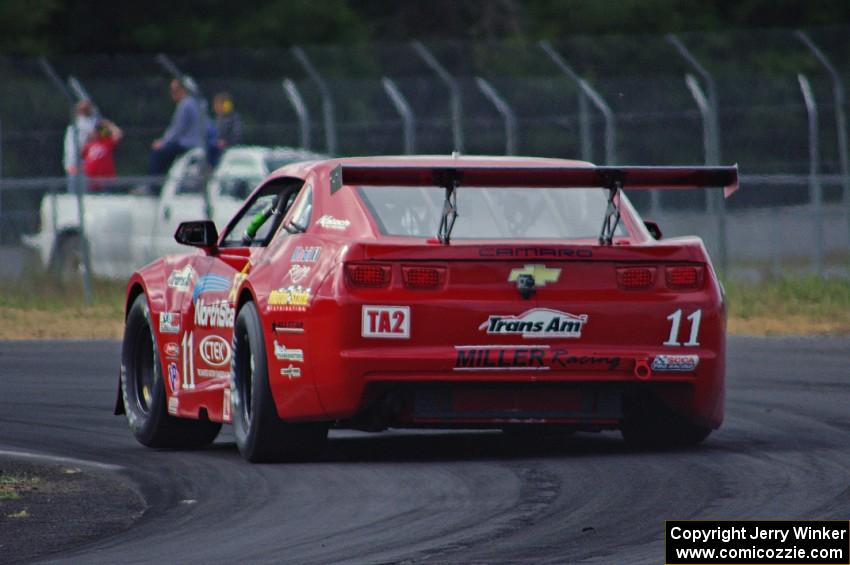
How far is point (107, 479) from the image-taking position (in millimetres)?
9031

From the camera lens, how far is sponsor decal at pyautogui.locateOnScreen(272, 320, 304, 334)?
29.3 ft

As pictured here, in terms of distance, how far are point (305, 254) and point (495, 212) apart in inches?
37.1

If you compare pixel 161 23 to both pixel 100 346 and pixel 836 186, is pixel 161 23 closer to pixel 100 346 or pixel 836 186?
pixel 836 186

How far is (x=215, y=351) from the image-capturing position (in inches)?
387

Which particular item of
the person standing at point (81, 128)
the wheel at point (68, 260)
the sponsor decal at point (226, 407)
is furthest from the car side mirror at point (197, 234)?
the person standing at point (81, 128)

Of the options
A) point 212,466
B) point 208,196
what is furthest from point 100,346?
point 212,466

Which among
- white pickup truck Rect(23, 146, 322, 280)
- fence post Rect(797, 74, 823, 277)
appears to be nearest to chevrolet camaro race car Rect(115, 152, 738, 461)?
white pickup truck Rect(23, 146, 322, 280)

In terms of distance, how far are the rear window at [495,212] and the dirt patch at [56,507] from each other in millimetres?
1675

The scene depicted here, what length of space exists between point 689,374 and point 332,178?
176cm

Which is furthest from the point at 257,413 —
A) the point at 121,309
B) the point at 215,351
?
the point at 121,309

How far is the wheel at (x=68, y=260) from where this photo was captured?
22.0 m

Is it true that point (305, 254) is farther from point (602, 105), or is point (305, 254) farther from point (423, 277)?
point (602, 105)

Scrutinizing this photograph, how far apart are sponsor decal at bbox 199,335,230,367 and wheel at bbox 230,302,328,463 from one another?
9.7 inches

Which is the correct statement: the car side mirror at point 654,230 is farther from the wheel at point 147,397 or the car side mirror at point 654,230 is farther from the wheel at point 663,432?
the wheel at point 147,397
